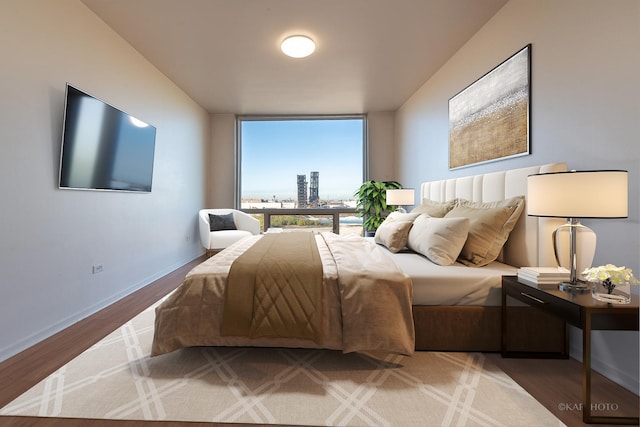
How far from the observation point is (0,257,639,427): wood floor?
1.33 meters

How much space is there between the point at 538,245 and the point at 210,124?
5558 millimetres

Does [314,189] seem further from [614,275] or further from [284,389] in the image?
[614,275]

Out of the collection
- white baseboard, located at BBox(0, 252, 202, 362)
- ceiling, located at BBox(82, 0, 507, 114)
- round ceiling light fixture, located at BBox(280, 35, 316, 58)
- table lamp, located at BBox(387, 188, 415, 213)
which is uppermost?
ceiling, located at BBox(82, 0, 507, 114)

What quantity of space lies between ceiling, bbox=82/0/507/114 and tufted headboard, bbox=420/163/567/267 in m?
1.56

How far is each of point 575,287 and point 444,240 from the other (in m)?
0.81

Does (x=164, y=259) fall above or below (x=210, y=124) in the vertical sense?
below

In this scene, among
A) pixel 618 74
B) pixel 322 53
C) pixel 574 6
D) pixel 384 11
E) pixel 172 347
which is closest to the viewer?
pixel 618 74

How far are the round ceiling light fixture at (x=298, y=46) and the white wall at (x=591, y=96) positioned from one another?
1.77m

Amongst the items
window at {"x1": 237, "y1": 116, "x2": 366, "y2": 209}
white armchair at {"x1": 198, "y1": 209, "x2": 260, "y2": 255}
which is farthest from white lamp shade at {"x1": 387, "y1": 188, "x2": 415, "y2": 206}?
white armchair at {"x1": 198, "y1": 209, "x2": 260, "y2": 255}

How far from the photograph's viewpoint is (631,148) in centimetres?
156

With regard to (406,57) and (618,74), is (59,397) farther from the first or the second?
(406,57)

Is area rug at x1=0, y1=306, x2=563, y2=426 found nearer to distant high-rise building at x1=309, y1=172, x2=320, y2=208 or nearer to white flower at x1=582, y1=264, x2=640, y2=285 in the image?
white flower at x1=582, y1=264, x2=640, y2=285

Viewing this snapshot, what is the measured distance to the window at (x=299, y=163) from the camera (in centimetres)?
585

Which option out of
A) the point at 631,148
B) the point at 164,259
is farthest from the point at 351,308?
the point at 164,259
